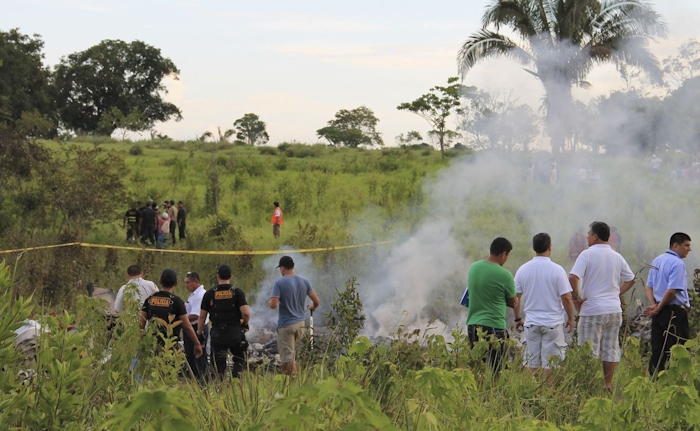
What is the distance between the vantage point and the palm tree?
18.6m

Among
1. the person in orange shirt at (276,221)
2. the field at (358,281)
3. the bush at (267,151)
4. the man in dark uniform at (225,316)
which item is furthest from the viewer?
the bush at (267,151)

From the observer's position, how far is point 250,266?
18734mm

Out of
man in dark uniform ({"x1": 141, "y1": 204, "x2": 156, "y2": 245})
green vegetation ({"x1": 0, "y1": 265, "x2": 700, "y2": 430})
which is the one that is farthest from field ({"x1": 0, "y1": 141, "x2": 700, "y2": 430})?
man in dark uniform ({"x1": 141, "y1": 204, "x2": 156, "y2": 245})

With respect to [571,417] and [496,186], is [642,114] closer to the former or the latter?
[496,186]

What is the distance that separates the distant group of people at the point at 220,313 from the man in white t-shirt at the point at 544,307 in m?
2.24

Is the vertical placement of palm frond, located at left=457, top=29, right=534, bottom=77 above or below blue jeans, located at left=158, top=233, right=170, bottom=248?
above

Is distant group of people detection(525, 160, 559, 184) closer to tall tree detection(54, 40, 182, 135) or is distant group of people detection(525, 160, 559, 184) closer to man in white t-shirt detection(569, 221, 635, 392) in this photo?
man in white t-shirt detection(569, 221, 635, 392)

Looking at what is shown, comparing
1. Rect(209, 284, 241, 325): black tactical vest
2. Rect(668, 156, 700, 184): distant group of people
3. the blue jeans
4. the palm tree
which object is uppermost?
the palm tree

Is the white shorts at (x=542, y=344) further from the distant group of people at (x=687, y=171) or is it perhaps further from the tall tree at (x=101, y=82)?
the tall tree at (x=101, y=82)

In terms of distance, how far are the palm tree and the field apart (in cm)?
150

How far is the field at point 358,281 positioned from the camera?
14.3 feet

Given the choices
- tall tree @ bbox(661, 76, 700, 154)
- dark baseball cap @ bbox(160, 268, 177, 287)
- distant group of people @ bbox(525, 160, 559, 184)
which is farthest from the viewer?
distant group of people @ bbox(525, 160, 559, 184)

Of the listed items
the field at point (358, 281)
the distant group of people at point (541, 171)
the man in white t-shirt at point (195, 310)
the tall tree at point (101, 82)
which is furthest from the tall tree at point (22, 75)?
the man in white t-shirt at point (195, 310)

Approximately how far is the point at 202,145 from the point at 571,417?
1517 inches
